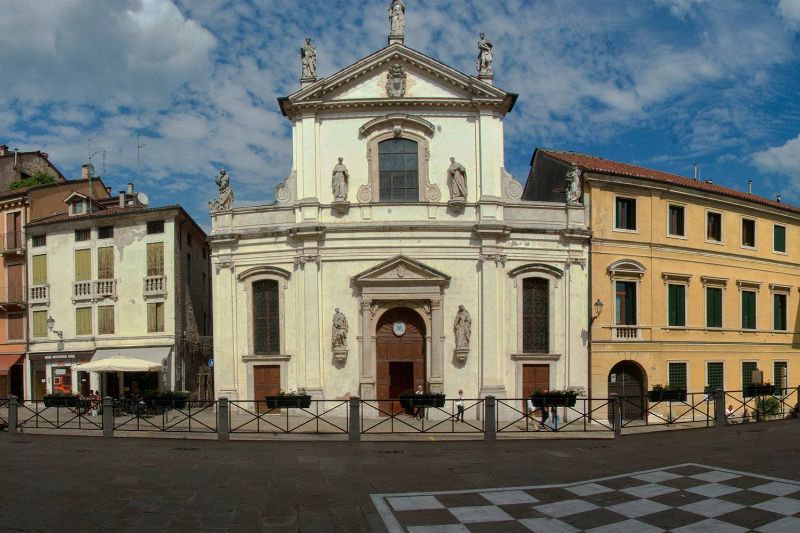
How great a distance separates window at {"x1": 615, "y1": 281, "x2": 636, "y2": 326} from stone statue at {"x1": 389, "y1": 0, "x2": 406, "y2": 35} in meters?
14.3

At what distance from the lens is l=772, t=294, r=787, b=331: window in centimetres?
3073

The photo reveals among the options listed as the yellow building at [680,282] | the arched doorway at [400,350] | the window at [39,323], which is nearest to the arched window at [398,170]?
the arched doorway at [400,350]

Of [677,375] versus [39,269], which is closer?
[677,375]

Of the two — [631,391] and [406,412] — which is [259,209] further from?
[631,391]

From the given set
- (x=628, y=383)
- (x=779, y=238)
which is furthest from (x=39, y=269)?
(x=779, y=238)

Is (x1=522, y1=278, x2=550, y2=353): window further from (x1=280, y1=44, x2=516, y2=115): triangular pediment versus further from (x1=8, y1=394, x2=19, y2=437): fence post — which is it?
(x1=8, y1=394, x2=19, y2=437): fence post

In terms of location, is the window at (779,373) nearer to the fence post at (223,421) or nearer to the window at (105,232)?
the fence post at (223,421)

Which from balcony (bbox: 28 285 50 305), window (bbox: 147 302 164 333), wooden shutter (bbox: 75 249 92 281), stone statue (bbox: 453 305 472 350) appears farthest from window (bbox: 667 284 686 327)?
balcony (bbox: 28 285 50 305)

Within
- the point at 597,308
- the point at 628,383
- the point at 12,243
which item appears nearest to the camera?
the point at 597,308

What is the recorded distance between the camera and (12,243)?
32.1 m

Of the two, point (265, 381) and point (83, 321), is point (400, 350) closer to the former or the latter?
point (265, 381)

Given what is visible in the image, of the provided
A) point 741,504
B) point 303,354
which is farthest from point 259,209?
point 741,504

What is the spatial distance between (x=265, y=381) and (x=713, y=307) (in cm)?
2025

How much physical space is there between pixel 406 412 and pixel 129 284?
15.2 metres
